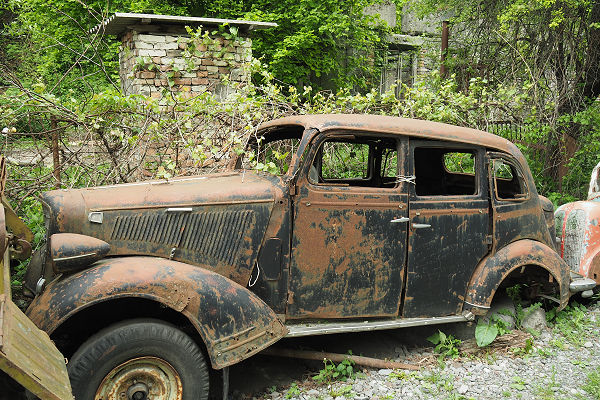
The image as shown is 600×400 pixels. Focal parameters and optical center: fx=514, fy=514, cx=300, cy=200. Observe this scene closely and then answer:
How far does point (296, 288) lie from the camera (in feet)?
12.2

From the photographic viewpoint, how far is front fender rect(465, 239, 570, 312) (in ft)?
13.9

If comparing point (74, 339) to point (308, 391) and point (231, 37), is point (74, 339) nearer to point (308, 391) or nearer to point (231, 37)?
point (308, 391)

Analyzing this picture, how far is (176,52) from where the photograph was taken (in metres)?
8.82

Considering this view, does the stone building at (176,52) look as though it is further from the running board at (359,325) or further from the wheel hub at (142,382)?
the wheel hub at (142,382)

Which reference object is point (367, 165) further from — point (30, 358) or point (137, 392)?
point (30, 358)

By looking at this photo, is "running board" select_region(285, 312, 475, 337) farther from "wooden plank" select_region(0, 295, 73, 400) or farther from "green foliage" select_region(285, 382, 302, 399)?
"wooden plank" select_region(0, 295, 73, 400)

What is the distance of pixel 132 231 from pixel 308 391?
171 centimetres

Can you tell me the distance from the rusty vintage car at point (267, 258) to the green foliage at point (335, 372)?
33 centimetres

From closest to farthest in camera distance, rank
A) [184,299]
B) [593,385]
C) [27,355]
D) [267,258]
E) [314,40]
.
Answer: [27,355]
[184,299]
[267,258]
[593,385]
[314,40]

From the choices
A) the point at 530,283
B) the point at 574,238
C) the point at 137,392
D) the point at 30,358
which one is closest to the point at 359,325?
the point at 137,392

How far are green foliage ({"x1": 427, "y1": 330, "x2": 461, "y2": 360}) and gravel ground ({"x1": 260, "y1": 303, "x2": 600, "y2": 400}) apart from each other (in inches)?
2.6

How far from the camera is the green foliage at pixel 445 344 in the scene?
436 cm

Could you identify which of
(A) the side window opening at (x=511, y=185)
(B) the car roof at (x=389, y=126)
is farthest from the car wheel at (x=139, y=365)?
(A) the side window opening at (x=511, y=185)

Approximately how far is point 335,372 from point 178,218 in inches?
65.8
